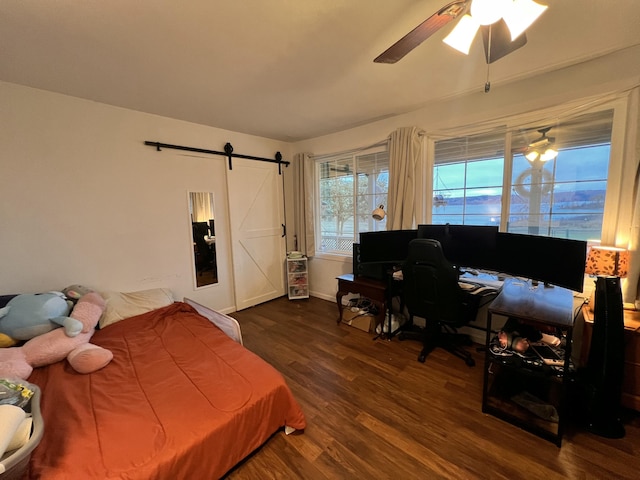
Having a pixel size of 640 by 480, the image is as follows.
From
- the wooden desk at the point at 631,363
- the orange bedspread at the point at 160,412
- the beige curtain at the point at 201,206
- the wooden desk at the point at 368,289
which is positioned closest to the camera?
the orange bedspread at the point at 160,412

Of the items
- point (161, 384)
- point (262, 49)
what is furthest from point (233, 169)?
point (161, 384)

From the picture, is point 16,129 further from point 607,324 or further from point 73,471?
point 607,324

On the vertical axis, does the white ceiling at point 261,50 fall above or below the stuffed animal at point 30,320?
above

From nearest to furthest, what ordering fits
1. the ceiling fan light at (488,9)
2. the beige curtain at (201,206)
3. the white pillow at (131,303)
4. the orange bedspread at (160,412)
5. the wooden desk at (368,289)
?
the ceiling fan light at (488,9) → the orange bedspread at (160,412) → the white pillow at (131,303) → the wooden desk at (368,289) → the beige curtain at (201,206)

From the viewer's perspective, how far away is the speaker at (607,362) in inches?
63.7

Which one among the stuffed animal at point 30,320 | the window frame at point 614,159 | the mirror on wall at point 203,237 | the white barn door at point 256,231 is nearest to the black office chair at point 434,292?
the window frame at point 614,159

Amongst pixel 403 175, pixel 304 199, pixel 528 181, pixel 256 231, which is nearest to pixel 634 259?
pixel 528 181

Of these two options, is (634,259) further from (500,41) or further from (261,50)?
(261,50)

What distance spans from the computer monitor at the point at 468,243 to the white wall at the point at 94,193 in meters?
2.76

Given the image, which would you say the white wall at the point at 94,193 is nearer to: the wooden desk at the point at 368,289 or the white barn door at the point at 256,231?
the white barn door at the point at 256,231

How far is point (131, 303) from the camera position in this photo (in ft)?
8.59

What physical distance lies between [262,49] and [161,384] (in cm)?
225

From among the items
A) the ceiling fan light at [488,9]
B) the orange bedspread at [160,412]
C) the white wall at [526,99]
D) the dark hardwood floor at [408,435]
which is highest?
the white wall at [526,99]

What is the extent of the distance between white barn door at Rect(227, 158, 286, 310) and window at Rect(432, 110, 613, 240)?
235cm
